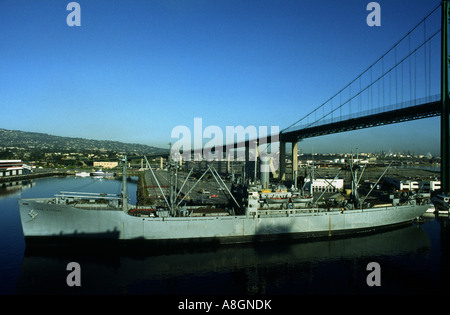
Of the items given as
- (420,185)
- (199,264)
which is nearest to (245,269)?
(199,264)

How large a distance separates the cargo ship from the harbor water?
1007 mm

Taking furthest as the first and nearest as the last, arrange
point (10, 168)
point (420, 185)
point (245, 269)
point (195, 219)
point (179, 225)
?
point (10, 168) → point (420, 185) → point (195, 219) → point (179, 225) → point (245, 269)

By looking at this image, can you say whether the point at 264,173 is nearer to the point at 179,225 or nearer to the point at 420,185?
the point at 179,225

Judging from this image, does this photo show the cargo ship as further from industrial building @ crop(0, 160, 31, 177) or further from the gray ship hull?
industrial building @ crop(0, 160, 31, 177)

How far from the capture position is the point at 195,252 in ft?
60.6

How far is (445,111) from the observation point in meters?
32.9

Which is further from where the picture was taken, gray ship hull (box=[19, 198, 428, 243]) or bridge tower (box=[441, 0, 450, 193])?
bridge tower (box=[441, 0, 450, 193])

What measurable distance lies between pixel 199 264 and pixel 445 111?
33.0 meters

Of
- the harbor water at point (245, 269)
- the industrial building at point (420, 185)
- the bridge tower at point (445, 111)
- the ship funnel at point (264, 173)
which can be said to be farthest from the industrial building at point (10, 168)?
the bridge tower at point (445, 111)

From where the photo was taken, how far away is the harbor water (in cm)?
1371

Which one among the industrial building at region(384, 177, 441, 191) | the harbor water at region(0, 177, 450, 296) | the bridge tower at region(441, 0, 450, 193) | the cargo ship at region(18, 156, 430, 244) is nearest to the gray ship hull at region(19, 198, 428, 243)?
the cargo ship at region(18, 156, 430, 244)
